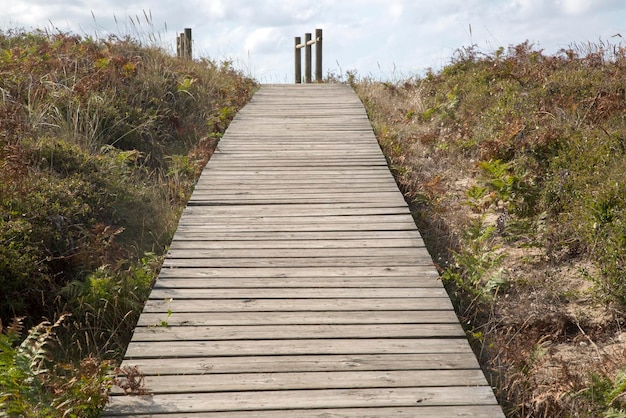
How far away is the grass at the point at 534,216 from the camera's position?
4.27 m

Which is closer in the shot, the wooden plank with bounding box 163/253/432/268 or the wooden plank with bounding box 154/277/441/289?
the wooden plank with bounding box 154/277/441/289

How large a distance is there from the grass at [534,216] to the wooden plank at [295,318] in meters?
0.37

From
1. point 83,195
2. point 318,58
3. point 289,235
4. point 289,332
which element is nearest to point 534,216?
point 289,235

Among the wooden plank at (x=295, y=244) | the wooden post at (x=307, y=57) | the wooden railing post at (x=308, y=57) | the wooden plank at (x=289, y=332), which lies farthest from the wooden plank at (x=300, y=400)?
the wooden post at (x=307, y=57)

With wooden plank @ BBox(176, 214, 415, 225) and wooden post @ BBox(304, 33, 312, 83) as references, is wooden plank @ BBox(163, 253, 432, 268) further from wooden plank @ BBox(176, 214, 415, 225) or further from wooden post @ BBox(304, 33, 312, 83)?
wooden post @ BBox(304, 33, 312, 83)

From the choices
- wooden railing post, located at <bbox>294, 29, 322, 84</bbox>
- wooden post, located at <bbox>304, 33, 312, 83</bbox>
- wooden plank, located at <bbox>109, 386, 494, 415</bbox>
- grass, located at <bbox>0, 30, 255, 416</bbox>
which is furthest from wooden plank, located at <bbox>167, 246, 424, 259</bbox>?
wooden post, located at <bbox>304, 33, 312, 83</bbox>

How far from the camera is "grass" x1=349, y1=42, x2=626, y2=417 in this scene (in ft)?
14.0

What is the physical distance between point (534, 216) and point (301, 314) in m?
3.24

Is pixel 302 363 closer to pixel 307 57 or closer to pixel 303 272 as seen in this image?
pixel 303 272

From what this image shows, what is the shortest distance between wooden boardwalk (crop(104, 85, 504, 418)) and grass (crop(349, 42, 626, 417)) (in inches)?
16.6

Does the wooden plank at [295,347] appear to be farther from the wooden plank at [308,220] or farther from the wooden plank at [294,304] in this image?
the wooden plank at [308,220]

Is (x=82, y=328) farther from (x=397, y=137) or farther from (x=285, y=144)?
(x=397, y=137)

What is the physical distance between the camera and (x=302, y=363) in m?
3.84

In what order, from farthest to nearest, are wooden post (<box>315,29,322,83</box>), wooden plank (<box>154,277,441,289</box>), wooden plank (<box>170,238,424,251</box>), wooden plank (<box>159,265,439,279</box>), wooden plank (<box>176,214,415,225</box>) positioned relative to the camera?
wooden post (<box>315,29,322,83</box>) → wooden plank (<box>176,214,415,225</box>) → wooden plank (<box>170,238,424,251</box>) → wooden plank (<box>159,265,439,279</box>) → wooden plank (<box>154,277,441,289</box>)
